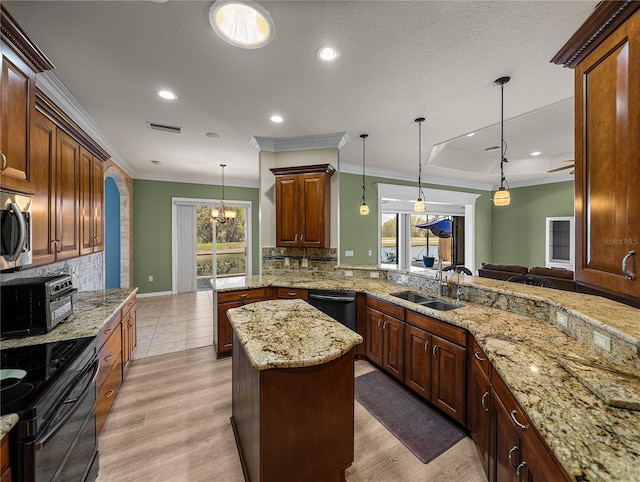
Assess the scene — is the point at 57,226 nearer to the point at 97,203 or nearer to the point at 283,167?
the point at 97,203

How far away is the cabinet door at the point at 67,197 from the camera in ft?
6.65

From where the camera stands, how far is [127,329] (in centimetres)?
278

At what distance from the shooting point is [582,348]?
1.53 m

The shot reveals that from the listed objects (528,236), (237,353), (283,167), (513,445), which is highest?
(283,167)

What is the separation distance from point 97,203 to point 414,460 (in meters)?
3.73

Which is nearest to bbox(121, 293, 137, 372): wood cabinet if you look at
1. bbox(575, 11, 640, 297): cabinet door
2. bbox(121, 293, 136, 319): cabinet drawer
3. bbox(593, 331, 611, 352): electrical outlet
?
bbox(121, 293, 136, 319): cabinet drawer

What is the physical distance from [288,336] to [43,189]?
1951 millimetres

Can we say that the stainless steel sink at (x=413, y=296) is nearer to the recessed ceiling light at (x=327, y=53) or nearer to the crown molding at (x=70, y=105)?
the recessed ceiling light at (x=327, y=53)

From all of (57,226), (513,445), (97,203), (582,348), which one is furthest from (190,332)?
(582,348)

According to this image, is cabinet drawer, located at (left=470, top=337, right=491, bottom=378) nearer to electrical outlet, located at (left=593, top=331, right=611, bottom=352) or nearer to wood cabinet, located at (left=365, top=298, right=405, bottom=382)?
electrical outlet, located at (left=593, top=331, right=611, bottom=352)

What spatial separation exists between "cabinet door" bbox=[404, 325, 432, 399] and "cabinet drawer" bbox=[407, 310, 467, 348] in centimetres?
6

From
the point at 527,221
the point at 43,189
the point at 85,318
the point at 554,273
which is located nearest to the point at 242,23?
the point at 43,189

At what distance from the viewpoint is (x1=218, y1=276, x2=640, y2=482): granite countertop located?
0.80m

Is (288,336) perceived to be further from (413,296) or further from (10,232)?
(413,296)
